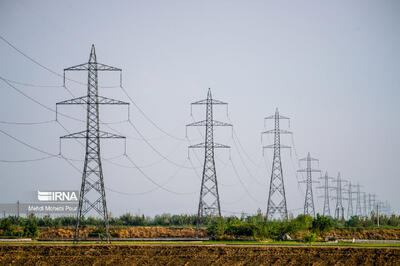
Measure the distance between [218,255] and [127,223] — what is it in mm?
86959

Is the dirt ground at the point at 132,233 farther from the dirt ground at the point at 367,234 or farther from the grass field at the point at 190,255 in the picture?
the grass field at the point at 190,255

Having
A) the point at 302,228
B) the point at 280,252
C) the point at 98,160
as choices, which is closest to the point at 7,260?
the point at 98,160

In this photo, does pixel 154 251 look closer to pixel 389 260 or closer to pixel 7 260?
pixel 7 260

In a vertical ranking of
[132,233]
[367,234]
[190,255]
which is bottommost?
[367,234]

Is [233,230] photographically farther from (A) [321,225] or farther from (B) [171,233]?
(B) [171,233]

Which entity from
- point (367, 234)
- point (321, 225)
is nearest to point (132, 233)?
point (321, 225)

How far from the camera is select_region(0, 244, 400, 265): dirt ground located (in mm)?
66812

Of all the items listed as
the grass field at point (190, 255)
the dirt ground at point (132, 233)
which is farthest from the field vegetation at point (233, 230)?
the grass field at point (190, 255)

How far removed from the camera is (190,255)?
69688 millimetres

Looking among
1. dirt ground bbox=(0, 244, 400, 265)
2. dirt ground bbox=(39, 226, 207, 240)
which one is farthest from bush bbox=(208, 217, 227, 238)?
dirt ground bbox=(0, 244, 400, 265)

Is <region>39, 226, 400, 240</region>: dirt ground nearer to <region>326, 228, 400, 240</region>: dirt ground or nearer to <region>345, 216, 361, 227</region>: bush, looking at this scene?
<region>326, 228, 400, 240</region>: dirt ground

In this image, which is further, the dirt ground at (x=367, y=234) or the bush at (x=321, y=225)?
Result: the dirt ground at (x=367, y=234)

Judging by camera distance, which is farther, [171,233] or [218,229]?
[171,233]

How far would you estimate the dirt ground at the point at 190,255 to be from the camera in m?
66.8
